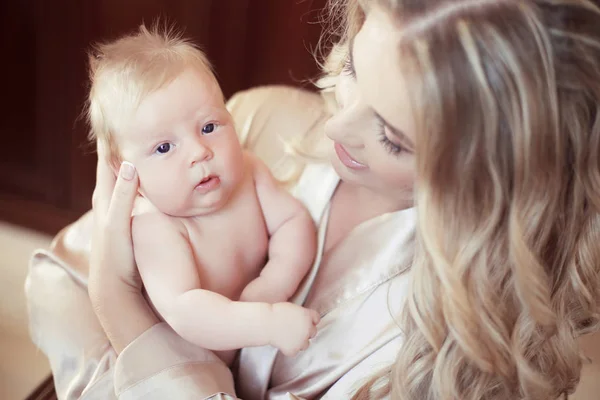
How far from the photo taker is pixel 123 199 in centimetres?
77

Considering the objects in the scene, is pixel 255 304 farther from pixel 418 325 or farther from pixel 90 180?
pixel 90 180

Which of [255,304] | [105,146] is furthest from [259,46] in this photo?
[255,304]

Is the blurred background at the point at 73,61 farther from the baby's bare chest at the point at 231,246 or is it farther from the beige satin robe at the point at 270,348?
the baby's bare chest at the point at 231,246

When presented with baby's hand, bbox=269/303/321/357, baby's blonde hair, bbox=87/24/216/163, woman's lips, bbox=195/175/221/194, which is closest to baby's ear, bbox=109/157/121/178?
baby's blonde hair, bbox=87/24/216/163

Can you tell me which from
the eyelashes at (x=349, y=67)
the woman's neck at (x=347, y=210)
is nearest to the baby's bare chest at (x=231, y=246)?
the woman's neck at (x=347, y=210)

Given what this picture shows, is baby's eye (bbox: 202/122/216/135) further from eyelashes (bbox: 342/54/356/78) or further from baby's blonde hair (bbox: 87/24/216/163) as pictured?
eyelashes (bbox: 342/54/356/78)

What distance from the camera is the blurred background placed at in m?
1.55

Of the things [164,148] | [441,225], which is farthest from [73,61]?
[441,225]

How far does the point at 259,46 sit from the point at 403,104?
104 cm

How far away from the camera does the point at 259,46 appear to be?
161cm

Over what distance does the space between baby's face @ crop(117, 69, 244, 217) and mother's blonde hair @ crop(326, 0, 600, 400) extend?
20 centimetres

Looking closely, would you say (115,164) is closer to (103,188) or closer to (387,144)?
(103,188)

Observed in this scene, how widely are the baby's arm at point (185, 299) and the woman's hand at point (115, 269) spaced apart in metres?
0.02

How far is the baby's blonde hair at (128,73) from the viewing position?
73cm
